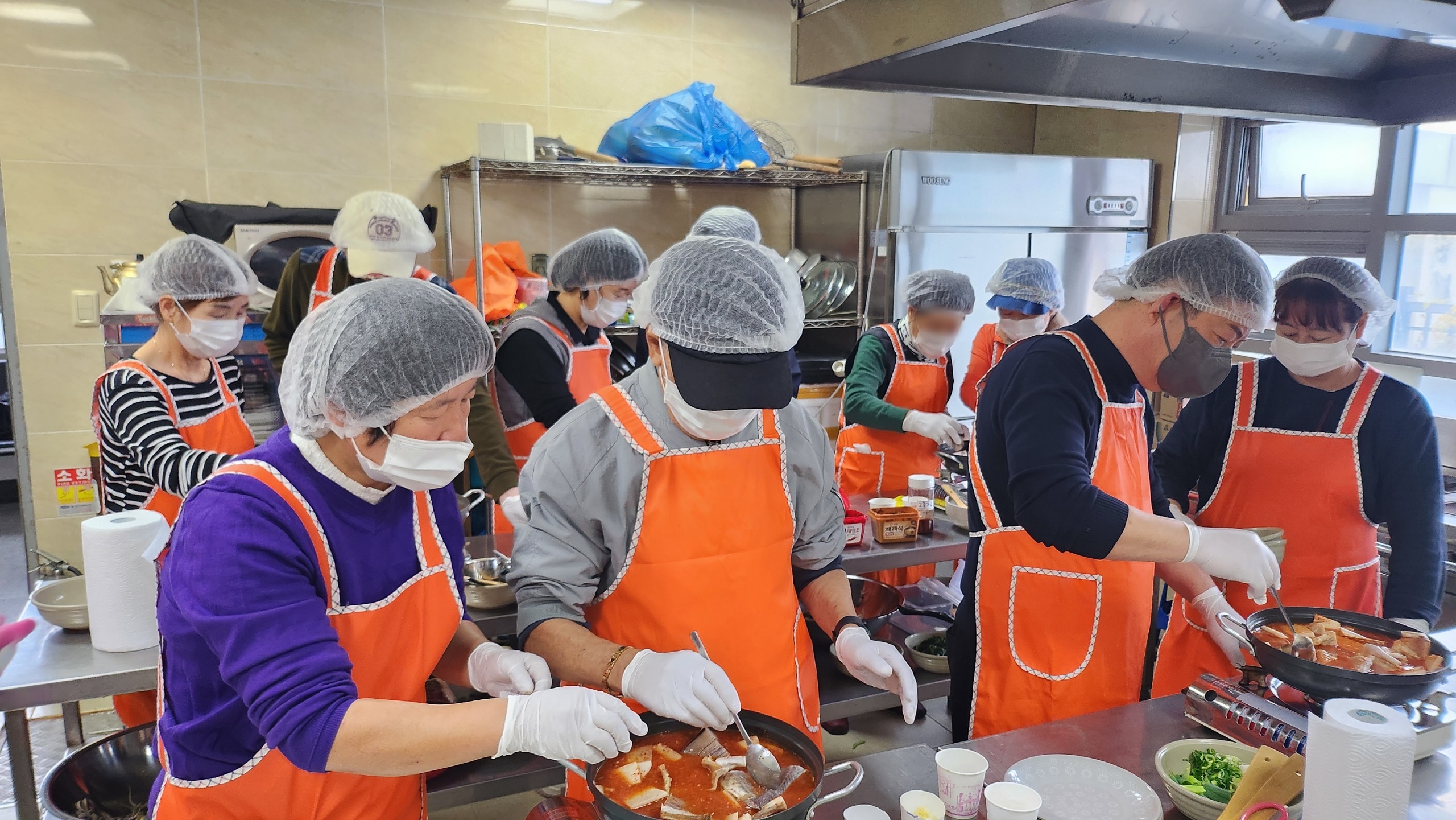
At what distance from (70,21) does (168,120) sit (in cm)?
54

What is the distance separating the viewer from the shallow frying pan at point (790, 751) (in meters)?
1.21

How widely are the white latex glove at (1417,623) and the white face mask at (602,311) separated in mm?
2603

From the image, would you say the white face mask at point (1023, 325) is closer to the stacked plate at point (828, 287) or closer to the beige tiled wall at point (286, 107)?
the stacked plate at point (828, 287)

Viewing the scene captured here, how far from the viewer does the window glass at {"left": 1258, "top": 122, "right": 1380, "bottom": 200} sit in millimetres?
4570

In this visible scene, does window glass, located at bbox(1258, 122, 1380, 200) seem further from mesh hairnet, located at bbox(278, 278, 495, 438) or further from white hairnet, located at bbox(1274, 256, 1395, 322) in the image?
mesh hairnet, located at bbox(278, 278, 495, 438)

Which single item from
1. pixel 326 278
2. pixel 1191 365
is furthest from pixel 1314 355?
pixel 326 278

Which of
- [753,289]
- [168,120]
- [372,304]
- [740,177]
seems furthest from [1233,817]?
[168,120]

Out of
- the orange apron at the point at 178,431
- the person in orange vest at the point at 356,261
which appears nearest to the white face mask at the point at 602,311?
the person in orange vest at the point at 356,261

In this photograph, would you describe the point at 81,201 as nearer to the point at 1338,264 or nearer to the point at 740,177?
the point at 740,177

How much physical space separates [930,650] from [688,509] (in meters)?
1.83

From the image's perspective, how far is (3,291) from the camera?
3844 millimetres

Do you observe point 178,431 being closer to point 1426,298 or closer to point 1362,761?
point 1362,761

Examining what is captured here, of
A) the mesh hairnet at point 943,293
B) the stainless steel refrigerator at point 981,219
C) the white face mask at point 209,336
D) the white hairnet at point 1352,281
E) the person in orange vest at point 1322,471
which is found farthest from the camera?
the stainless steel refrigerator at point 981,219

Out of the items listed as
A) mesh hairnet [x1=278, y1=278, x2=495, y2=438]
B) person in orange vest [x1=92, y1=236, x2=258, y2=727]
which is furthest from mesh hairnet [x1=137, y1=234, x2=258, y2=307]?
mesh hairnet [x1=278, y1=278, x2=495, y2=438]
